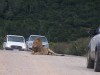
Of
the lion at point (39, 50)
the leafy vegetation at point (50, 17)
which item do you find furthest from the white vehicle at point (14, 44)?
the leafy vegetation at point (50, 17)

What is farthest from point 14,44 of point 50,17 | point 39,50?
point 50,17

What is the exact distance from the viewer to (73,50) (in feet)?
132

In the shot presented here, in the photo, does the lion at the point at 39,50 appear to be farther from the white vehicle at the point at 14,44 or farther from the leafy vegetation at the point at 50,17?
the leafy vegetation at the point at 50,17

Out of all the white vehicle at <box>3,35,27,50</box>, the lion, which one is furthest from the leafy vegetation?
the lion

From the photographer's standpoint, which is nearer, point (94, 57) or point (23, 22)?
point (94, 57)

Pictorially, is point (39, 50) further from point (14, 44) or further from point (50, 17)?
point (50, 17)

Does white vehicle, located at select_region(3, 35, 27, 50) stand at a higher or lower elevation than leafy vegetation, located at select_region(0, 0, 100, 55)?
lower

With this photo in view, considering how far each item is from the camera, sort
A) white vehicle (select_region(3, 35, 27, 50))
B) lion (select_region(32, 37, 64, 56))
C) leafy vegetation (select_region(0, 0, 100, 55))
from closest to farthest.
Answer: lion (select_region(32, 37, 64, 56))
white vehicle (select_region(3, 35, 27, 50))
leafy vegetation (select_region(0, 0, 100, 55))

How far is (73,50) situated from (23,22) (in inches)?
936

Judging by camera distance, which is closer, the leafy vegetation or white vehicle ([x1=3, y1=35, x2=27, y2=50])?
white vehicle ([x1=3, y1=35, x2=27, y2=50])

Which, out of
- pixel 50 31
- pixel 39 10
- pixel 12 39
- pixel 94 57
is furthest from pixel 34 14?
pixel 94 57

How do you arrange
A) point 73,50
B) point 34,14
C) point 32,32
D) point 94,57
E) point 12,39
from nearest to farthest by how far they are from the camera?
point 94,57, point 73,50, point 12,39, point 32,32, point 34,14

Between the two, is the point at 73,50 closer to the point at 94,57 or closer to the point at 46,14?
the point at 94,57

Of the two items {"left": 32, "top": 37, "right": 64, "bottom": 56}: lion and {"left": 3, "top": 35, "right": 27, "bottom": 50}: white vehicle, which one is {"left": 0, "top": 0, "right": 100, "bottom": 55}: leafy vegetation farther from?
{"left": 32, "top": 37, "right": 64, "bottom": 56}: lion
